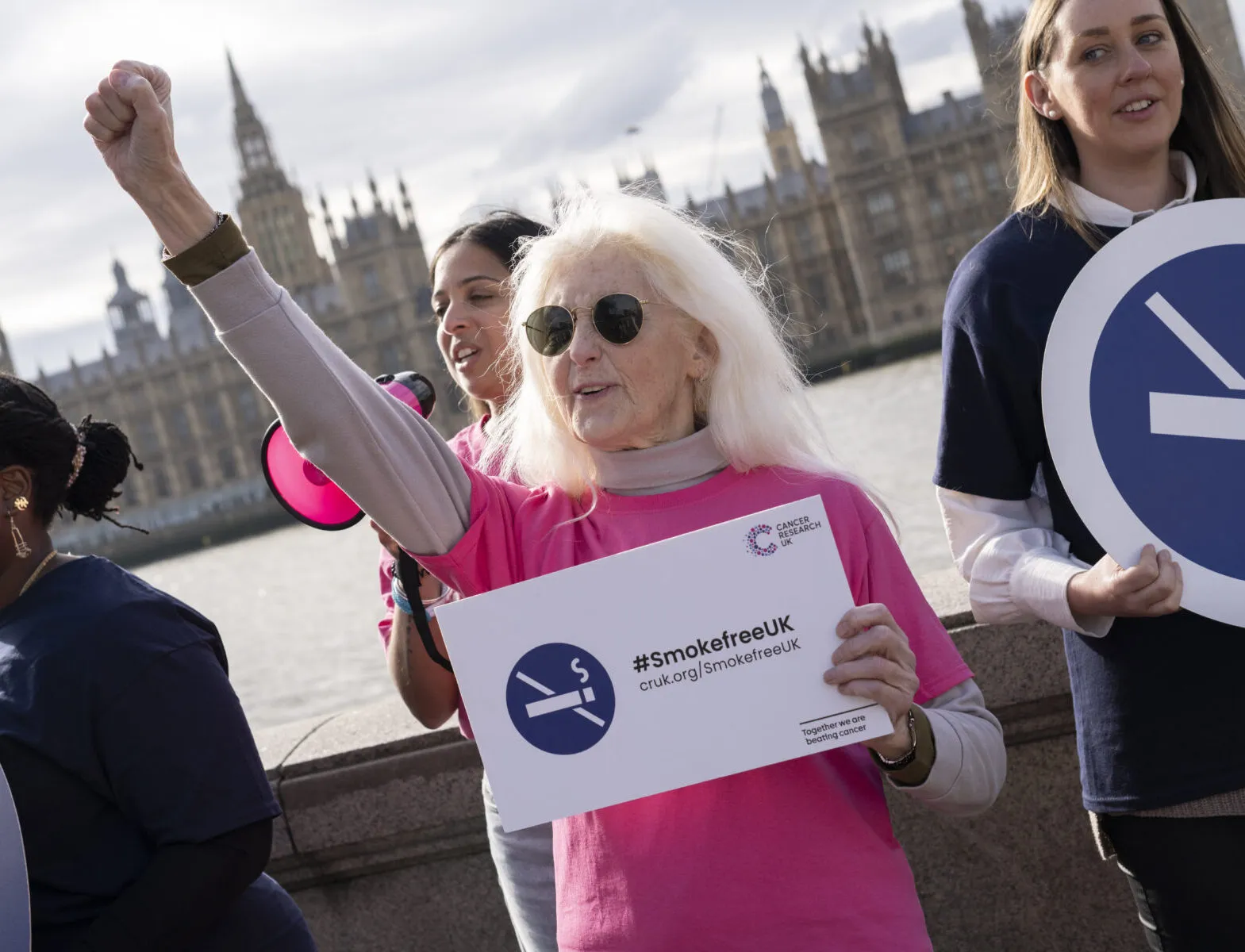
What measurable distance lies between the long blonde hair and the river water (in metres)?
0.36

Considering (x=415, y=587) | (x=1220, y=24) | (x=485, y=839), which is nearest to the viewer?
(x=415, y=587)

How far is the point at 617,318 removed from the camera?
1187 mm

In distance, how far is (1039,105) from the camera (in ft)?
4.55

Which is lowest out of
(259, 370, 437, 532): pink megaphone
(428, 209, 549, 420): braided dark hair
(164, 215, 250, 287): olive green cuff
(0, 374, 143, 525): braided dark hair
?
(259, 370, 437, 532): pink megaphone

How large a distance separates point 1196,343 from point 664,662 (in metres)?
0.58

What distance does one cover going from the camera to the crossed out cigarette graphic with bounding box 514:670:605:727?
3.48ft

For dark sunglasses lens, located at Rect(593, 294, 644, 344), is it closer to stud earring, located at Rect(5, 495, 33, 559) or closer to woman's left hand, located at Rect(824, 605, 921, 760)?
woman's left hand, located at Rect(824, 605, 921, 760)

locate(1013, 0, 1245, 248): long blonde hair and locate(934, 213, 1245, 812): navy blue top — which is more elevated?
locate(1013, 0, 1245, 248): long blonde hair

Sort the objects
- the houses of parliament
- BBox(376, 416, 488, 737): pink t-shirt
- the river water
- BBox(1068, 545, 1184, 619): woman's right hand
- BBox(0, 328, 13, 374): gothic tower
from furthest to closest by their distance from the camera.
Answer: BBox(0, 328, 13, 374): gothic tower → the houses of parliament → the river water → BBox(376, 416, 488, 737): pink t-shirt → BBox(1068, 545, 1184, 619): woman's right hand

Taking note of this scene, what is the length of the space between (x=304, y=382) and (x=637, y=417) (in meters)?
0.29

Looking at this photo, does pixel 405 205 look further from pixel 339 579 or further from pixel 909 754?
pixel 909 754

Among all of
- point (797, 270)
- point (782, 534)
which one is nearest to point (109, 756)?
point (782, 534)

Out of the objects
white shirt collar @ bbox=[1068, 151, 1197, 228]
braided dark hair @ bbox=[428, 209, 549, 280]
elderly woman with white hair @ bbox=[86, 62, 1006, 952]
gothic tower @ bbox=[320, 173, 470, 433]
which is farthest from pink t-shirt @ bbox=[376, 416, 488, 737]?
gothic tower @ bbox=[320, 173, 470, 433]

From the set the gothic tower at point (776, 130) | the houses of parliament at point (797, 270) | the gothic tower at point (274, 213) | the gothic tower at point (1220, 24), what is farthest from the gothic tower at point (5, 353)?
the gothic tower at point (1220, 24)
